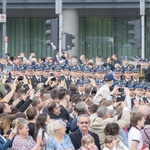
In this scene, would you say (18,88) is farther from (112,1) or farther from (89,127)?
(112,1)

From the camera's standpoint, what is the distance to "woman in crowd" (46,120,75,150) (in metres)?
13.8

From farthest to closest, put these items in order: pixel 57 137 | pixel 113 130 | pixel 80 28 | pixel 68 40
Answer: pixel 80 28
pixel 68 40
pixel 113 130
pixel 57 137

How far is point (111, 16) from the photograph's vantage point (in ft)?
152

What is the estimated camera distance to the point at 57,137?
45.9ft

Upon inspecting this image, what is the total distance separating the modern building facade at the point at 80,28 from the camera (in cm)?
4466

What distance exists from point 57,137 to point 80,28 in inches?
1304

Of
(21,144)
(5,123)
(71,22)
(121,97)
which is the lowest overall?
(21,144)

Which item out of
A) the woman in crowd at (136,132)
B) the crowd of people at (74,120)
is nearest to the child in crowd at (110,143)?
the crowd of people at (74,120)

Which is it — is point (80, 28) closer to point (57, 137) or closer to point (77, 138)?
point (77, 138)

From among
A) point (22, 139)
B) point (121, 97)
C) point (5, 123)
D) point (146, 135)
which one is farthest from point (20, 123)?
point (121, 97)

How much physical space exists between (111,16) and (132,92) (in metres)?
26.2

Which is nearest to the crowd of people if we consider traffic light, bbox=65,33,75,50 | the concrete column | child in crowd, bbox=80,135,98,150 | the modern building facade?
child in crowd, bbox=80,135,98,150

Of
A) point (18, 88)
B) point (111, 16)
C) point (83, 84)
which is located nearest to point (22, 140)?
point (18, 88)

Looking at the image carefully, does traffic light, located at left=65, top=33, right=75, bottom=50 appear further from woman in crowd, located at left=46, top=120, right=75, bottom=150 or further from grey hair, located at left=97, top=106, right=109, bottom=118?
woman in crowd, located at left=46, top=120, right=75, bottom=150
